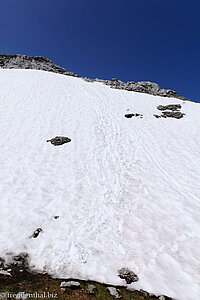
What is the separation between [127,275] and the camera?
3.87 metres

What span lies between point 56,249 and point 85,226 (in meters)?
Answer: 1.18

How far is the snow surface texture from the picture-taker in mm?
4188

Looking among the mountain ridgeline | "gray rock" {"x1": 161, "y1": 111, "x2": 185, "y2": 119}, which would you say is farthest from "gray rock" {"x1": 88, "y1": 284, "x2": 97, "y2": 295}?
the mountain ridgeline

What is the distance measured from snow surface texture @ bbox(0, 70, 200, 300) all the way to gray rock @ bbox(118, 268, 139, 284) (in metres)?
0.11

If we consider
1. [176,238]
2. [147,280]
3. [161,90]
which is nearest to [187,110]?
[161,90]

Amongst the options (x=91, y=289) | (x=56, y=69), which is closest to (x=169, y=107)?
(x=91, y=289)

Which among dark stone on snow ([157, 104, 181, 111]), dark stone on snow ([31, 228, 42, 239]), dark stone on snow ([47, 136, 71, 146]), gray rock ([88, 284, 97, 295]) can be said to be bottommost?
gray rock ([88, 284, 97, 295])

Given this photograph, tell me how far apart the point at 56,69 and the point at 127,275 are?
5117 centimetres

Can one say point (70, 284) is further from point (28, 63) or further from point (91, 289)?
point (28, 63)

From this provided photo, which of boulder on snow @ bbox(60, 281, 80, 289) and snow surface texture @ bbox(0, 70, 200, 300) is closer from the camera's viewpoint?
boulder on snow @ bbox(60, 281, 80, 289)

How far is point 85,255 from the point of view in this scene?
4414mm

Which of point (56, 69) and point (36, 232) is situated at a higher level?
point (56, 69)

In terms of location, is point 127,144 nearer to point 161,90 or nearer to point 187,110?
point 187,110

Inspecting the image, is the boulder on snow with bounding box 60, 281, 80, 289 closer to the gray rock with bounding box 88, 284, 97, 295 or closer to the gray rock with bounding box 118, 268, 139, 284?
the gray rock with bounding box 88, 284, 97, 295
